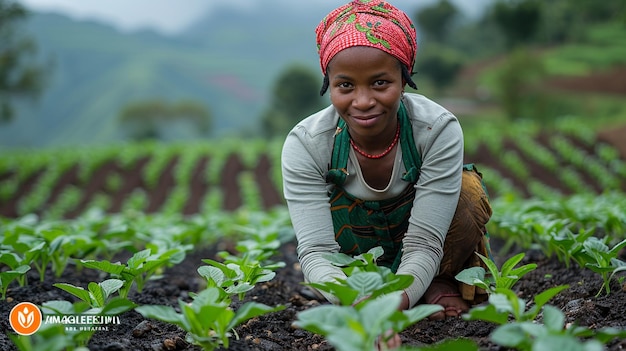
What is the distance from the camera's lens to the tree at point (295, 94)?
99.2 feet

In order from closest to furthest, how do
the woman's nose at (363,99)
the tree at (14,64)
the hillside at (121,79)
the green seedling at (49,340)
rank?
the green seedling at (49,340) → the woman's nose at (363,99) → the tree at (14,64) → the hillside at (121,79)

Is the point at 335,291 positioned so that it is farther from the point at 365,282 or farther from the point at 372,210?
the point at 372,210

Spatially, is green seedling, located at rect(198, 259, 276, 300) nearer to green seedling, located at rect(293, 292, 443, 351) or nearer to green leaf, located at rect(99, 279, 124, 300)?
green leaf, located at rect(99, 279, 124, 300)

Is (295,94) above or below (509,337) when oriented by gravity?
below

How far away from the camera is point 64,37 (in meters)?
65.6

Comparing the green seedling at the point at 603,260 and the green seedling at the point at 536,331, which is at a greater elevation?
the green seedling at the point at 536,331

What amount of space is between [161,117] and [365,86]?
38015mm

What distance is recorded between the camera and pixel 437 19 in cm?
3809

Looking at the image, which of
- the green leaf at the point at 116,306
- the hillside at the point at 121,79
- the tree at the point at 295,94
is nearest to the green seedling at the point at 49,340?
the green leaf at the point at 116,306

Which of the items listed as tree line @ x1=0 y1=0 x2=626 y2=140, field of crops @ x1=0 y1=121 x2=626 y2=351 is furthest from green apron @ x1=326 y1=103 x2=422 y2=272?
tree line @ x1=0 y1=0 x2=626 y2=140

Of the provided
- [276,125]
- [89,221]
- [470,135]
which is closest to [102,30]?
[276,125]

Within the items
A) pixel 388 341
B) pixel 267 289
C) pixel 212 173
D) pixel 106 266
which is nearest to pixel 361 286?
pixel 388 341

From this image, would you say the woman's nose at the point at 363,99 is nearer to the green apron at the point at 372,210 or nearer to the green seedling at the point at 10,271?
the green apron at the point at 372,210

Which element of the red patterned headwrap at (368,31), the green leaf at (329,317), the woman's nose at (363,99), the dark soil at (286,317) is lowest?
the dark soil at (286,317)
